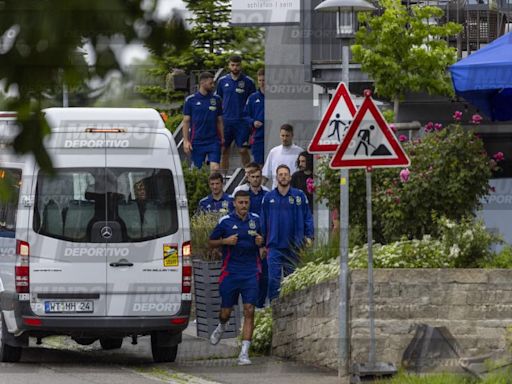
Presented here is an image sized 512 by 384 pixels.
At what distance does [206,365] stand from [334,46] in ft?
29.6

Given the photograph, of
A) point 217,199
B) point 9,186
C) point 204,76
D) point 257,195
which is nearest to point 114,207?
point 257,195

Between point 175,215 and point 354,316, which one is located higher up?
point 175,215

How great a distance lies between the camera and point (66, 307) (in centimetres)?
1364

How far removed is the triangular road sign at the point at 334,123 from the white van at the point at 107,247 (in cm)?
179

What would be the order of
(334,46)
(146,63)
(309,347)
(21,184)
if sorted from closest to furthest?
(146,63)
(21,184)
(309,347)
(334,46)

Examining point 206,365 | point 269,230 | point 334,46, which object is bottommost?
point 206,365

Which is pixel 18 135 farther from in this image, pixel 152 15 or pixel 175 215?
pixel 175 215

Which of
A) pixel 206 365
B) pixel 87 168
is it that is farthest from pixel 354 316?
pixel 87 168

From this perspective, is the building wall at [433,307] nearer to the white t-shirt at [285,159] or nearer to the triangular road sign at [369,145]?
the triangular road sign at [369,145]

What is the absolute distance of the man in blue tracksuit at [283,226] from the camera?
15312mm

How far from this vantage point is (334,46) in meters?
21.9

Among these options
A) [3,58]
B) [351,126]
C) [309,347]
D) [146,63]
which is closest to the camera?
[3,58]

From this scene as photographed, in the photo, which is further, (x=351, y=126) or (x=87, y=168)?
(x=87, y=168)

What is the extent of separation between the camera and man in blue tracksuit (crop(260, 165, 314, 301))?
15312 mm
